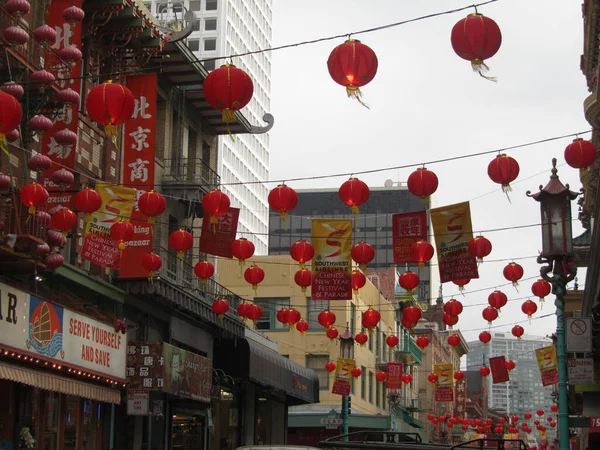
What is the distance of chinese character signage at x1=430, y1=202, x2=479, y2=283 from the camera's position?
1008 inches

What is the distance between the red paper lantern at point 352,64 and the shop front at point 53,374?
8.90 m

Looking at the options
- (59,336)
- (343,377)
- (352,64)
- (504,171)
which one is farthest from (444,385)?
(352,64)

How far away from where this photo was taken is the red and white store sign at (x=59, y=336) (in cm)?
2091

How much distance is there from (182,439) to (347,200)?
15324 millimetres

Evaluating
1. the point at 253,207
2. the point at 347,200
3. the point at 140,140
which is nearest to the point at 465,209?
the point at 347,200

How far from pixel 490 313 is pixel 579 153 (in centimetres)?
1425

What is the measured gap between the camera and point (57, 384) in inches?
910

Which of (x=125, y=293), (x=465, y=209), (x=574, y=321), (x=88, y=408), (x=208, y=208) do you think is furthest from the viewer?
(x=125, y=293)

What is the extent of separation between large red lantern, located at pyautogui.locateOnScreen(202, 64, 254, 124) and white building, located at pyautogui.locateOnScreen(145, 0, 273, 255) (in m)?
102

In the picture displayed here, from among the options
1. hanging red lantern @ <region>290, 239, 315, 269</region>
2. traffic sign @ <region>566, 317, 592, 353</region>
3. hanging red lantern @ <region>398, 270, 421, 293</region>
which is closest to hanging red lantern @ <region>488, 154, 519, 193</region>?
traffic sign @ <region>566, 317, 592, 353</region>

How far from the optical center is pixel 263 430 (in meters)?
46.7

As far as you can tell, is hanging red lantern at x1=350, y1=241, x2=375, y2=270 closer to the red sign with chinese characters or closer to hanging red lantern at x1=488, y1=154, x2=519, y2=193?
hanging red lantern at x1=488, y1=154, x2=519, y2=193

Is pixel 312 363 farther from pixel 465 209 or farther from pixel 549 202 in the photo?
pixel 549 202

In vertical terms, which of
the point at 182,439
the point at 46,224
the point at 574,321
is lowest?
the point at 182,439
